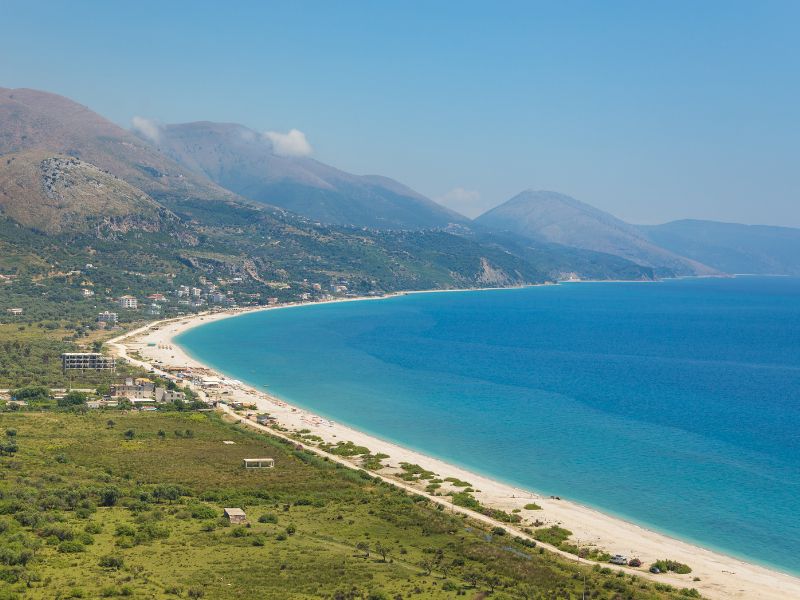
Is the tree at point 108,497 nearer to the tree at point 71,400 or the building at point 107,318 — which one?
the tree at point 71,400

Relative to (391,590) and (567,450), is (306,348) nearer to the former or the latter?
(567,450)

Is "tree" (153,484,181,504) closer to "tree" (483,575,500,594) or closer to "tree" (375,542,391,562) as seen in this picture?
"tree" (375,542,391,562)

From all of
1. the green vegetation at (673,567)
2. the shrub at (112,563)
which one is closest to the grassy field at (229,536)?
the shrub at (112,563)

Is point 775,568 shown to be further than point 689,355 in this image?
No

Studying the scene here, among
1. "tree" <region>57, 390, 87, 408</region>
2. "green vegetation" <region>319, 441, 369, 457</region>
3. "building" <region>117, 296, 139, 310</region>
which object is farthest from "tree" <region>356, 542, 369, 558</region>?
"building" <region>117, 296, 139, 310</region>

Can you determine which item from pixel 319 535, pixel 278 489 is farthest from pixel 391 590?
pixel 278 489

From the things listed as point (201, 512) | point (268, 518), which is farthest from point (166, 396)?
point (268, 518)
